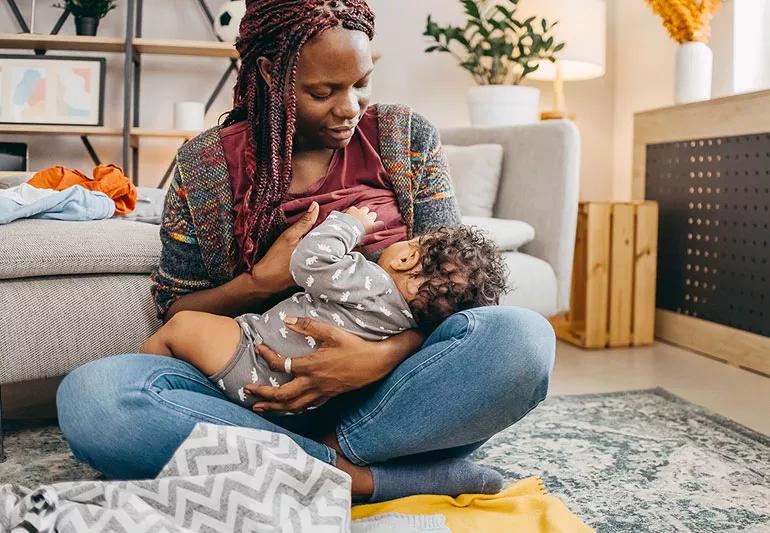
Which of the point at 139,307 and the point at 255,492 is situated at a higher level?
the point at 139,307

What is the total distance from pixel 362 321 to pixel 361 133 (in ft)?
1.18

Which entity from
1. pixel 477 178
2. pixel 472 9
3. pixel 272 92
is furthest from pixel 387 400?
pixel 472 9

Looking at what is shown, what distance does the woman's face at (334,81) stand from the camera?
1.15 m

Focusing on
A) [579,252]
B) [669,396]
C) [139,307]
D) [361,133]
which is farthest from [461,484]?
[579,252]

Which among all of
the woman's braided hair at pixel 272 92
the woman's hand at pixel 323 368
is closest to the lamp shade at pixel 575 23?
the woman's braided hair at pixel 272 92

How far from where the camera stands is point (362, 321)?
113 cm

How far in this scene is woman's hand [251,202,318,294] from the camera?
118 centimetres

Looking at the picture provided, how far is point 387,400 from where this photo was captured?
110 centimetres

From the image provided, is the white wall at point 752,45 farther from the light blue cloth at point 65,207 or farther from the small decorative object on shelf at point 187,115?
the light blue cloth at point 65,207

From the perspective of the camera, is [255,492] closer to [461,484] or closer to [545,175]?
[461,484]

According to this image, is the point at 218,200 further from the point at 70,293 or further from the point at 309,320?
the point at 70,293

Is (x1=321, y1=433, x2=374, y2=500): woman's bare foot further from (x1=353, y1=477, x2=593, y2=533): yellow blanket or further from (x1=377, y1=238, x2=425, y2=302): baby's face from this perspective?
(x1=377, y1=238, x2=425, y2=302): baby's face

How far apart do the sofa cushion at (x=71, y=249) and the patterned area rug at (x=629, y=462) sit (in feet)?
1.24

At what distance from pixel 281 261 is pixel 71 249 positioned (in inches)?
21.3
